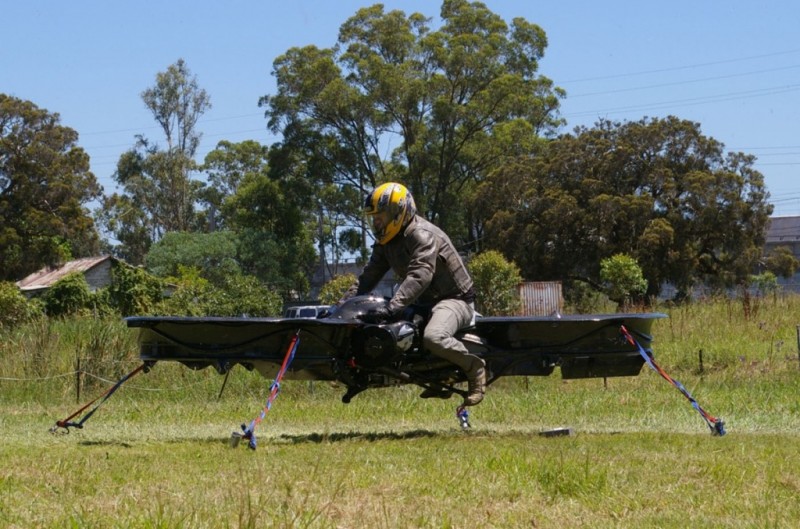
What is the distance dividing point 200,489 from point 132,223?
252 feet

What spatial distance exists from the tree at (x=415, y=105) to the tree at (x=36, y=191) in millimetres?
11591

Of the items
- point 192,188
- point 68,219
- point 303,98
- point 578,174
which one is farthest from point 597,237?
point 192,188

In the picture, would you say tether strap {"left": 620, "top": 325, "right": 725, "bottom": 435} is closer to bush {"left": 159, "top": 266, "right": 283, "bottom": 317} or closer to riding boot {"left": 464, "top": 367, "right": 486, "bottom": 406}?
riding boot {"left": 464, "top": 367, "right": 486, "bottom": 406}

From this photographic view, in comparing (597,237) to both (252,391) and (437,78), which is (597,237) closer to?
(437,78)

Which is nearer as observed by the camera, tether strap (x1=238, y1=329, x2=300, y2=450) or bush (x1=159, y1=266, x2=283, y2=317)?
tether strap (x1=238, y1=329, x2=300, y2=450)

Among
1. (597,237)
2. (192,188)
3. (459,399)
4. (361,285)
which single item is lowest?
(459,399)

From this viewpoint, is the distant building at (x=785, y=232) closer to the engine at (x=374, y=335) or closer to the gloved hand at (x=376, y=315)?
the engine at (x=374, y=335)

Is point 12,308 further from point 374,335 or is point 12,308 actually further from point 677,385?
point 677,385

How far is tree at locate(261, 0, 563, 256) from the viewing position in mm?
59781

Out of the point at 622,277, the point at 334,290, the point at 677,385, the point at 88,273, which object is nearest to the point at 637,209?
the point at 622,277

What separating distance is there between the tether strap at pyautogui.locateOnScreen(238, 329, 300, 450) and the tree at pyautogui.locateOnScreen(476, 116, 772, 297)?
1519 inches

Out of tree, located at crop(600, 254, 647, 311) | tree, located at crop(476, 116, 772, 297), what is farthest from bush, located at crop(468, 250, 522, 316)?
tree, located at crop(476, 116, 772, 297)

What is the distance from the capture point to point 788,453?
328 inches

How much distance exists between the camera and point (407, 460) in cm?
800
